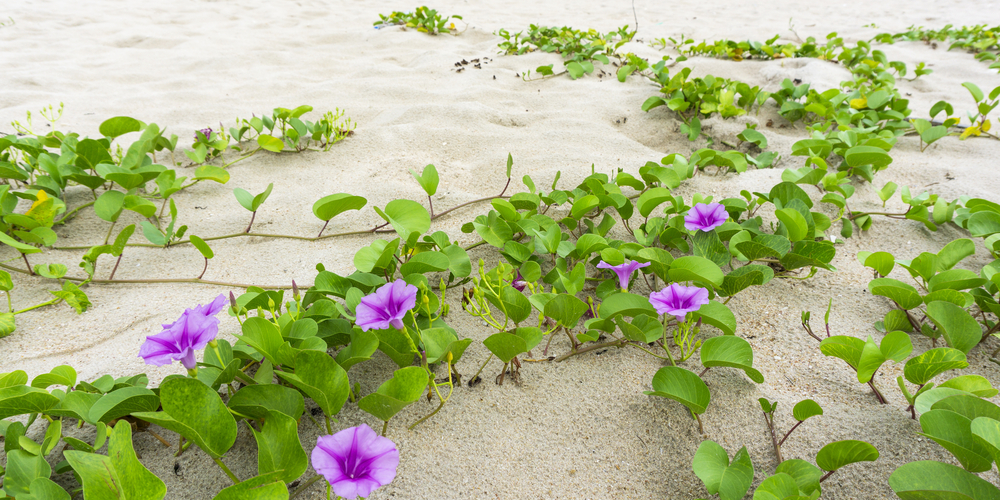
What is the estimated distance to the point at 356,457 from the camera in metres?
0.82

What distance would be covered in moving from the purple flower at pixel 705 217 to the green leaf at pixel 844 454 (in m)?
0.71

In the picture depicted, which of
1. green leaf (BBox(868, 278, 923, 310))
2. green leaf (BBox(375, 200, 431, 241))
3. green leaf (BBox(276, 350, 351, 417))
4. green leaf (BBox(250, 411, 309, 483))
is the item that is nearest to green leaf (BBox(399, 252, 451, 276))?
green leaf (BBox(375, 200, 431, 241))

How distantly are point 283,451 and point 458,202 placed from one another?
1.27 meters

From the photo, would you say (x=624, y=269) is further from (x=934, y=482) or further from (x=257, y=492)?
(x=257, y=492)

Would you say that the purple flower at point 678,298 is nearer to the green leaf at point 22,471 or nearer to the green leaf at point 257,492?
the green leaf at point 257,492

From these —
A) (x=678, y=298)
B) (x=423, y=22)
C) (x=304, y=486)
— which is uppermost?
(x=423, y=22)

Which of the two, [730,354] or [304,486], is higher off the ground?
[730,354]

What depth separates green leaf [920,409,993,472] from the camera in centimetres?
80

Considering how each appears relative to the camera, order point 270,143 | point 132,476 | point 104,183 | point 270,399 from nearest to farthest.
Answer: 1. point 132,476
2. point 270,399
3. point 104,183
4. point 270,143

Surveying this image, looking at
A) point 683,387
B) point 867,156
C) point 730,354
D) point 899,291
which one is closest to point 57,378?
point 683,387

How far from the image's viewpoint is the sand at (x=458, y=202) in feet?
3.36

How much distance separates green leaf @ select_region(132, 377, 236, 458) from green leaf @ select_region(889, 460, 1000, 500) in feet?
3.61

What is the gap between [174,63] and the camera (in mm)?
3715

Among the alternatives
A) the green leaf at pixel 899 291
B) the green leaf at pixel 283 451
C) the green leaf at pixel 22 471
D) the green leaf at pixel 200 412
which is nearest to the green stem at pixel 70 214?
the green leaf at pixel 22 471
